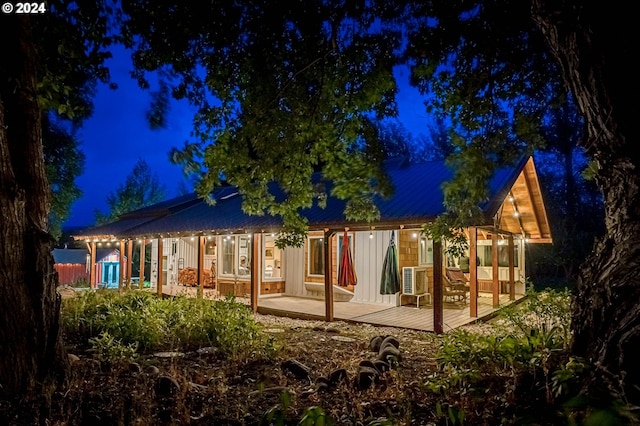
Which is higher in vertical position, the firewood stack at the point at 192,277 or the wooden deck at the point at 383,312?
the firewood stack at the point at 192,277

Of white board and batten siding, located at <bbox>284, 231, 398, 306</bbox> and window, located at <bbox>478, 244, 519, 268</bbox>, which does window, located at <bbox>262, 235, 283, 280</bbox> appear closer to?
white board and batten siding, located at <bbox>284, 231, 398, 306</bbox>

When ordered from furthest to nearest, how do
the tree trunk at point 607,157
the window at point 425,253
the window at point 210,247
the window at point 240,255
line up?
the window at point 210,247, the window at point 240,255, the window at point 425,253, the tree trunk at point 607,157

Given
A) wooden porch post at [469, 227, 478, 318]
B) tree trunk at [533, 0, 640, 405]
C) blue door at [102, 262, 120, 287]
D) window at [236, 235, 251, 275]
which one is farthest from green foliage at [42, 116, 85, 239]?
tree trunk at [533, 0, 640, 405]

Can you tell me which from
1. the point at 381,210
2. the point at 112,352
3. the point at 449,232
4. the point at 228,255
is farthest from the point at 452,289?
the point at 112,352

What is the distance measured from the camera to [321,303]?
13.0 metres

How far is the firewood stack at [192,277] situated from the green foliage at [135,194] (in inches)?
636

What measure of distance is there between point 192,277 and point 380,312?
9.60m

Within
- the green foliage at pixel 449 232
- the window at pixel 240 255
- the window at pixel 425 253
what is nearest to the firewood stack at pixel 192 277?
the window at pixel 240 255

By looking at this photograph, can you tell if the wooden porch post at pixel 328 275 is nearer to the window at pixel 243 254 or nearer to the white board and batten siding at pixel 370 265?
the white board and batten siding at pixel 370 265

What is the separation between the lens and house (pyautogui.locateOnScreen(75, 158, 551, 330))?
9602 mm

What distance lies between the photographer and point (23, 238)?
397 cm

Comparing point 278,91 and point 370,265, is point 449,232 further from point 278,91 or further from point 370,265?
point 370,265

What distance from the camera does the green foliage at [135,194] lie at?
105 ft

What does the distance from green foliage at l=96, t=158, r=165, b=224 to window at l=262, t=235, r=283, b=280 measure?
66.9 feet
